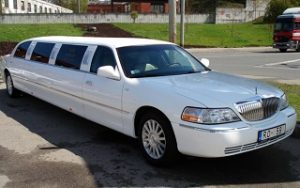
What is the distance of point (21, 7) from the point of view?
85.7 meters

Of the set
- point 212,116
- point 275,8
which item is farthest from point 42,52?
point 275,8

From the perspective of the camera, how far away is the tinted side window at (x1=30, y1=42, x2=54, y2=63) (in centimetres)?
873

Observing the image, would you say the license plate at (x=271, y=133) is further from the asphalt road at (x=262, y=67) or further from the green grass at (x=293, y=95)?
the asphalt road at (x=262, y=67)

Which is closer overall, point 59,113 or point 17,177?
point 17,177

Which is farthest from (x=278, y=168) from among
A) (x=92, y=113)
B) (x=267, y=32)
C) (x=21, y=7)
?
(x=21, y=7)

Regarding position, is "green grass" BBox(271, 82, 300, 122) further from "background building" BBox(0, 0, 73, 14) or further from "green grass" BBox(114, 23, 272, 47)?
"background building" BBox(0, 0, 73, 14)

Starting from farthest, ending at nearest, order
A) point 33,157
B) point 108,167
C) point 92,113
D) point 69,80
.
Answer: point 69,80 → point 92,113 → point 33,157 → point 108,167

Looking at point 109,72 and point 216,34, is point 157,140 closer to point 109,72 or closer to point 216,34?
point 109,72

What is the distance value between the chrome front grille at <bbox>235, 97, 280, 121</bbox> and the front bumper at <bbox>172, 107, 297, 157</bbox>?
0.32 feet

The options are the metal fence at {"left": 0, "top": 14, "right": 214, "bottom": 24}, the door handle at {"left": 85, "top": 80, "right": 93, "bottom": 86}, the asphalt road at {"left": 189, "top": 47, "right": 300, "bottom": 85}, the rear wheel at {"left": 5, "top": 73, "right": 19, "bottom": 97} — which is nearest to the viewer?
the door handle at {"left": 85, "top": 80, "right": 93, "bottom": 86}

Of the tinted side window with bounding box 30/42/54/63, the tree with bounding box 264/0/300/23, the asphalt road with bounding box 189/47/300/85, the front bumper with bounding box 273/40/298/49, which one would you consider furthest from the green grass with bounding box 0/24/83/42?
the tinted side window with bounding box 30/42/54/63

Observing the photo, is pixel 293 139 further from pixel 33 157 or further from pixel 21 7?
pixel 21 7

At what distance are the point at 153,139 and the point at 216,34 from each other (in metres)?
39.4

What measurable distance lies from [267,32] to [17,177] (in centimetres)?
4402
